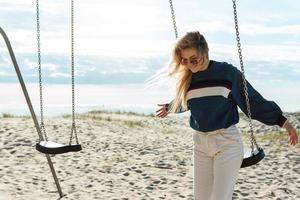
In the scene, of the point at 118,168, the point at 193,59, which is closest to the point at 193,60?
the point at 193,59

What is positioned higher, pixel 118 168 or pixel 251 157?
pixel 251 157

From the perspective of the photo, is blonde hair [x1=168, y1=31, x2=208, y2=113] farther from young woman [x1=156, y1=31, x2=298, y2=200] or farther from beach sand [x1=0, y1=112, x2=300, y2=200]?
beach sand [x1=0, y1=112, x2=300, y2=200]

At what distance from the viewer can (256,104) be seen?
12.3ft

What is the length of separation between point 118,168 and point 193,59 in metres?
6.65

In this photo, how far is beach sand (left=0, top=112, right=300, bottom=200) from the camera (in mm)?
8211

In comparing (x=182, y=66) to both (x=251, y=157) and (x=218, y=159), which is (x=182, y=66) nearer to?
(x=218, y=159)

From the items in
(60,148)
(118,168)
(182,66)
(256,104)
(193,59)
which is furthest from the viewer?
(118,168)

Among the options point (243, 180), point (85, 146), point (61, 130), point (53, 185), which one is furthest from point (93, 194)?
point (61, 130)

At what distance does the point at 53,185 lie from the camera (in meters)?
8.61

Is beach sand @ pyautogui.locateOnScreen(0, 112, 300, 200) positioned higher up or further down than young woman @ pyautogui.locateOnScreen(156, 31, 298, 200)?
further down

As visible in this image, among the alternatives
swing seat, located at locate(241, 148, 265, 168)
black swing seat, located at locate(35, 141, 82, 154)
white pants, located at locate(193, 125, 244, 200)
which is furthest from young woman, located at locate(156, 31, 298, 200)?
black swing seat, located at locate(35, 141, 82, 154)

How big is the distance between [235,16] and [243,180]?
18.6 feet

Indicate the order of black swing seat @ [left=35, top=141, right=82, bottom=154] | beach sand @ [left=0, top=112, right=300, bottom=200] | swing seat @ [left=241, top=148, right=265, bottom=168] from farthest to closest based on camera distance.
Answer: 1. beach sand @ [left=0, top=112, right=300, bottom=200]
2. black swing seat @ [left=35, top=141, right=82, bottom=154]
3. swing seat @ [left=241, top=148, right=265, bottom=168]

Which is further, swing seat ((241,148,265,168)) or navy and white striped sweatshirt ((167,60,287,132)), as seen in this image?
swing seat ((241,148,265,168))
